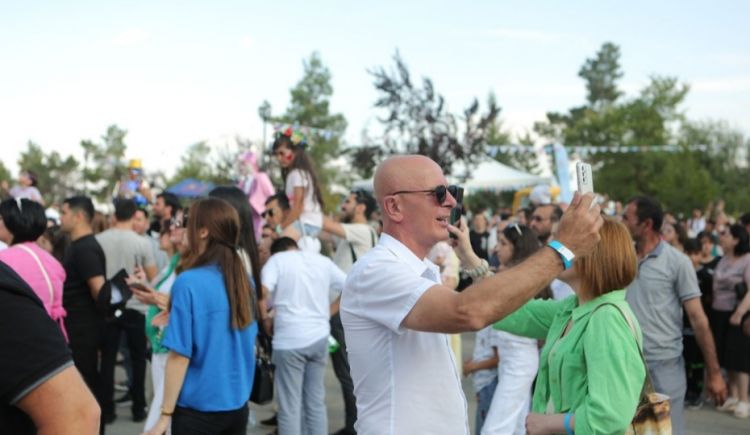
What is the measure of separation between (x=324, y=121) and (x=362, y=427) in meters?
54.1

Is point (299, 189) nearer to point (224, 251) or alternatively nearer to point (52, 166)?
point (224, 251)

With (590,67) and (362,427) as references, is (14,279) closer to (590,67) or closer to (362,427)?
(362,427)

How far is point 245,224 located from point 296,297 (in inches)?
45.7

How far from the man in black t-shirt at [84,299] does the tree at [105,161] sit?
183ft

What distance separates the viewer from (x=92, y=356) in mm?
6293

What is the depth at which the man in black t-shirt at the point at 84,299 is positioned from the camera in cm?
625

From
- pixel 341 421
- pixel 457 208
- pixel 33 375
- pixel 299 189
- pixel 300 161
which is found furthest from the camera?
pixel 341 421

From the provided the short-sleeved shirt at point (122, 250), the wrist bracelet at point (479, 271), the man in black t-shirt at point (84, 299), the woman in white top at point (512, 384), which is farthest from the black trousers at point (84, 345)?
the wrist bracelet at point (479, 271)

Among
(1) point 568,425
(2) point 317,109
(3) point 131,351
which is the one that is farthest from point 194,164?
(1) point 568,425

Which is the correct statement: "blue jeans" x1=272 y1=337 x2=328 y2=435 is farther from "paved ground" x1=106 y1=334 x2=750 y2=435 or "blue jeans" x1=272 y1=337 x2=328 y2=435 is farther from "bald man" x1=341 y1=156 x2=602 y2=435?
"bald man" x1=341 y1=156 x2=602 y2=435

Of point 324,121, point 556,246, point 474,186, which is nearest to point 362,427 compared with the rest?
point 556,246

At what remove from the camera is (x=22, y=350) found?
1724mm

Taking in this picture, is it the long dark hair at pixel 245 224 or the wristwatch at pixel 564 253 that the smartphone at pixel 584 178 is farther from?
the long dark hair at pixel 245 224

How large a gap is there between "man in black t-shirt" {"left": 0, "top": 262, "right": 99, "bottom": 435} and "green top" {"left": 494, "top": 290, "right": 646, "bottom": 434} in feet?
6.08
